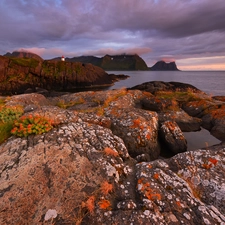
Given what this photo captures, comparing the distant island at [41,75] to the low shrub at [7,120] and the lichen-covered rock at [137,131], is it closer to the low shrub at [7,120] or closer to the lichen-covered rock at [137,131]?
the low shrub at [7,120]

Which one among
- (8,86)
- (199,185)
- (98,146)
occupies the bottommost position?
(8,86)

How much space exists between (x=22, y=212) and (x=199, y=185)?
5.66 meters

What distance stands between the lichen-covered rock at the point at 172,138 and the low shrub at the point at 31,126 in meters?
6.74

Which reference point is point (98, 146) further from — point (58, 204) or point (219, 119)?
point (219, 119)

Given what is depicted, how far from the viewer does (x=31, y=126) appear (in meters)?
7.37

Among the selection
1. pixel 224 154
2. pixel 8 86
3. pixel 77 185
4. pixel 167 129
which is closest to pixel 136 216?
pixel 77 185

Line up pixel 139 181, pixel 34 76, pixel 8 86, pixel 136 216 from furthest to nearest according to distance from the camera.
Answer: pixel 34 76 < pixel 8 86 < pixel 139 181 < pixel 136 216

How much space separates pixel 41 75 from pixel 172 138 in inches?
2261

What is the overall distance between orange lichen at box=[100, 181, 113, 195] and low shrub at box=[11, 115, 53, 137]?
3.98m

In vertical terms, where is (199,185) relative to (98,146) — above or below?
below

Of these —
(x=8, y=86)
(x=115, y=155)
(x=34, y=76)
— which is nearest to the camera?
(x=115, y=155)

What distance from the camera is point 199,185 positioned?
559 cm

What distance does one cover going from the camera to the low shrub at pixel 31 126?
7.17m

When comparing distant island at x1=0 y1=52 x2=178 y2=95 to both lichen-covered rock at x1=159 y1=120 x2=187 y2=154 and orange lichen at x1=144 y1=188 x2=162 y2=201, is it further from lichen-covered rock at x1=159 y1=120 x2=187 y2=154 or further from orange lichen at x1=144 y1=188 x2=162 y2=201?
orange lichen at x1=144 y1=188 x2=162 y2=201
